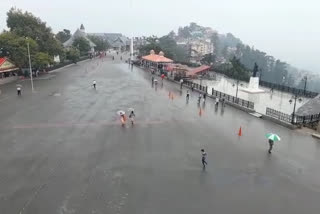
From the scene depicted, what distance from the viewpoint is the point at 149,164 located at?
16109mm

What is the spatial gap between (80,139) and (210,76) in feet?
112

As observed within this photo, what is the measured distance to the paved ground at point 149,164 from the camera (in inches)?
495

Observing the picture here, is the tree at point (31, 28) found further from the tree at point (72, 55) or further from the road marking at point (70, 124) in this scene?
the road marking at point (70, 124)

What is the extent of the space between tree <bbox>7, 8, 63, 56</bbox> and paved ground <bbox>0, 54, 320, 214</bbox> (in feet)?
89.8

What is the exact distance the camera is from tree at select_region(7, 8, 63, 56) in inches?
1988

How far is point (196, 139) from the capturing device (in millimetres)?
20297

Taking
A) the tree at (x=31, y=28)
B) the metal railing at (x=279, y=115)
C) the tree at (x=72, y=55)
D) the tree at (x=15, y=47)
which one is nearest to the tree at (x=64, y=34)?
the tree at (x=72, y=55)

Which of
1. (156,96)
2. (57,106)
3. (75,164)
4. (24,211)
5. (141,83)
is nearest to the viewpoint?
(24,211)

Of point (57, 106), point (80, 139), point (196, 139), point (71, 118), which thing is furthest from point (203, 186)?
point (57, 106)

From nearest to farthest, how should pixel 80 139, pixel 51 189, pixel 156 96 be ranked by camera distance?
pixel 51 189 → pixel 80 139 → pixel 156 96

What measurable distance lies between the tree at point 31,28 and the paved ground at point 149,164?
27384 mm

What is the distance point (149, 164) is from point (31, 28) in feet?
149

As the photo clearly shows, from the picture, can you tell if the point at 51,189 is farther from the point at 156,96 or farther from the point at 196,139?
the point at 156,96

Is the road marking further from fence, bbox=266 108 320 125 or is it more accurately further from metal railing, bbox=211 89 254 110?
fence, bbox=266 108 320 125
